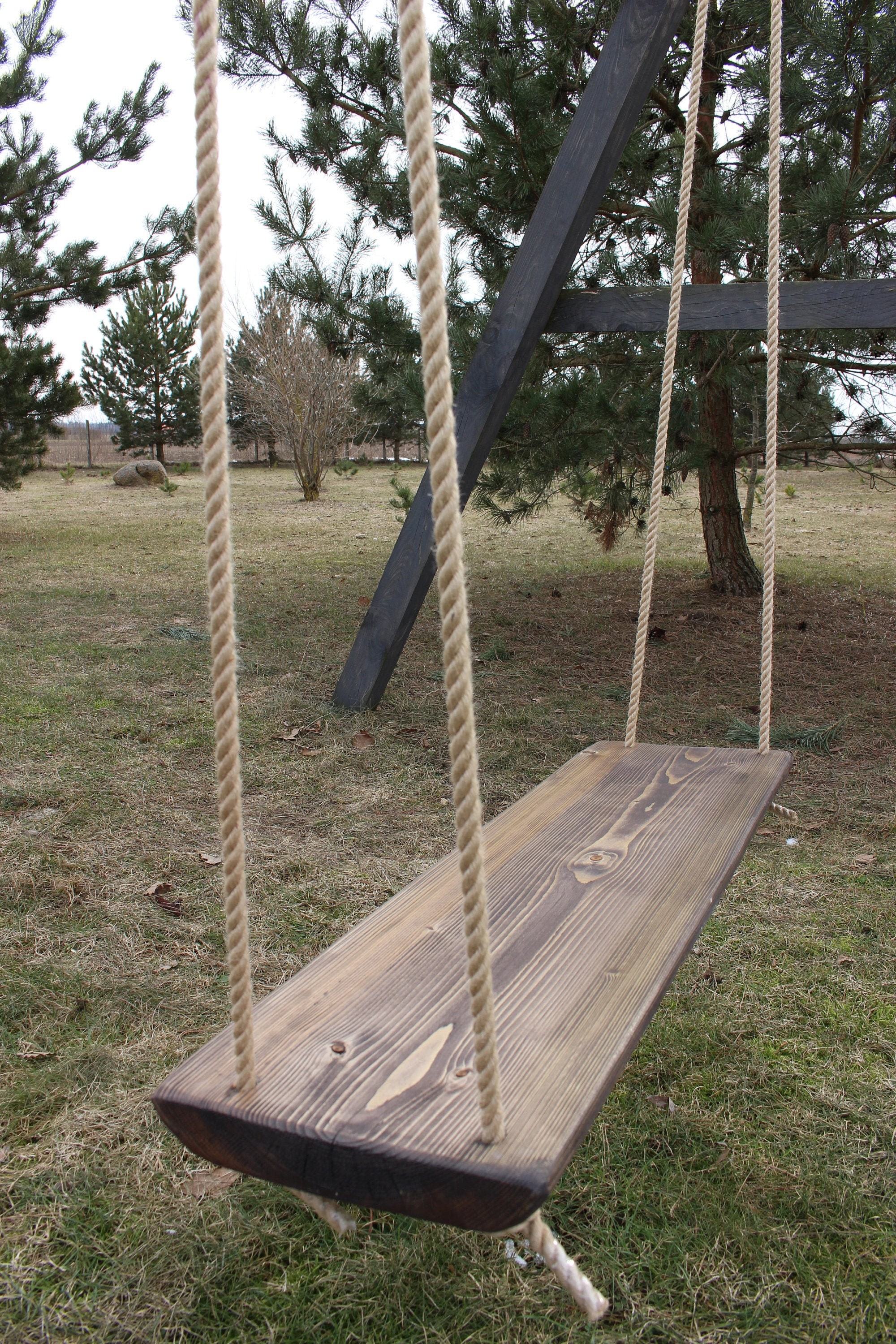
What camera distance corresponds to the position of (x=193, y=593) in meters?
6.81

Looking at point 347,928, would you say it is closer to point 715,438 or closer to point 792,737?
point 792,737

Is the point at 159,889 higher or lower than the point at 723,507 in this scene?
lower

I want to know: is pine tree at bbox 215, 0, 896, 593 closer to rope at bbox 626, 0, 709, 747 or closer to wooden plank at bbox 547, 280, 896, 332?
wooden plank at bbox 547, 280, 896, 332

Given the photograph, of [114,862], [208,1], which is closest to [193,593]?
[114,862]

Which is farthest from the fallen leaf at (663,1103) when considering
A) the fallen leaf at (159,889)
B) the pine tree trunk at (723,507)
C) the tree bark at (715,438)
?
the pine tree trunk at (723,507)

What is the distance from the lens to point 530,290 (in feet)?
10.6

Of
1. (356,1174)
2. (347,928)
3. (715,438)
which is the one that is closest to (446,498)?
(356,1174)

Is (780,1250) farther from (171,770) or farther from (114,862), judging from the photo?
(171,770)

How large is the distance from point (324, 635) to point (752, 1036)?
12.6 ft

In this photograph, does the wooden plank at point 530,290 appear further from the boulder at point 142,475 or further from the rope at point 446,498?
the boulder at point 142,475

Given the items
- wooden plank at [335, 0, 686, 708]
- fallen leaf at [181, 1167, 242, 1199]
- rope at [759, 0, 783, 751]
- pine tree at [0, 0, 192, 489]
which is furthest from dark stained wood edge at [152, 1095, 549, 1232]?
pine tree at [0, 0, 192, 489]

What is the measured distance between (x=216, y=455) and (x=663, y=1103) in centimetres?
147

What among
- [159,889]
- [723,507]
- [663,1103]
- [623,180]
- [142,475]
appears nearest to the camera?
[663,1103]

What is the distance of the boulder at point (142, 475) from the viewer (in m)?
16.9
